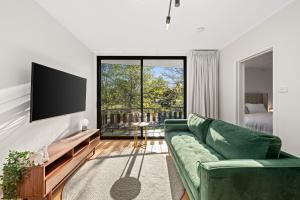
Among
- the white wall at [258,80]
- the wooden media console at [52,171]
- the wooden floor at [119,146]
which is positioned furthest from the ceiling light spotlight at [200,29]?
the white wall at [258,80]

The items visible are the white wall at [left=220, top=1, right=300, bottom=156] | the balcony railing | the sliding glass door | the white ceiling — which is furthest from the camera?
the balcony railing

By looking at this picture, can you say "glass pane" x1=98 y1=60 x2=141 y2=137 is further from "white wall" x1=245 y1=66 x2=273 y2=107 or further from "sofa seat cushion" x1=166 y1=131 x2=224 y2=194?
"white wall" x1=245 y1=66 x2=273 y2=107

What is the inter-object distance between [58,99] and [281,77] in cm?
334

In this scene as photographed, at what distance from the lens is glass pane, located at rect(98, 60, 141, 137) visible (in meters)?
4.95

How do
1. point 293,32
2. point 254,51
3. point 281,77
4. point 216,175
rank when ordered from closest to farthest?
point 216,175 → point 293,32 → point 281,77 → point 254,51

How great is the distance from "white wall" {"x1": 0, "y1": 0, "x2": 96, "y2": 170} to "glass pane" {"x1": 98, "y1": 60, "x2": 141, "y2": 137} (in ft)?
6.31

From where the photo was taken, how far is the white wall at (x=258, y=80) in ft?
21.0

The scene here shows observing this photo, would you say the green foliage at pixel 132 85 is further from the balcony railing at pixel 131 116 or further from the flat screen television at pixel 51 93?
the flat screen television at pixel 51 93

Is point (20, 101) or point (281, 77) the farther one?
point (281, 77)

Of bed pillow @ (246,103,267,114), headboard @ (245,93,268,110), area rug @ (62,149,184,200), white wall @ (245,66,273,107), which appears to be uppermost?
white wall @ (245,66,273,107)

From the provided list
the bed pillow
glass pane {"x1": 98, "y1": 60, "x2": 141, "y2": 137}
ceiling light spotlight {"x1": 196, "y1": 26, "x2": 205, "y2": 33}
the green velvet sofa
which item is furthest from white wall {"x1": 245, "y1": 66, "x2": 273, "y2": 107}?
the green velvet sofa

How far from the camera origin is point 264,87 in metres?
6.42

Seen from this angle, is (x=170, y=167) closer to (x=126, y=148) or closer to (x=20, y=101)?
(x=126, y=148)

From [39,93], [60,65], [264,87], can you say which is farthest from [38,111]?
[264,87]
